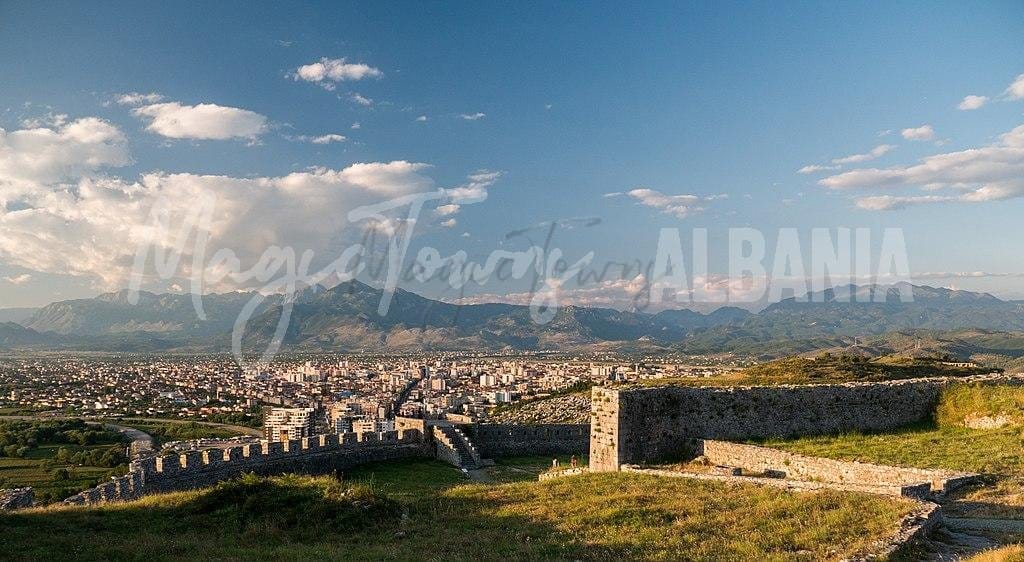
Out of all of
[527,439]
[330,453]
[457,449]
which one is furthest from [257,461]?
[527,439]

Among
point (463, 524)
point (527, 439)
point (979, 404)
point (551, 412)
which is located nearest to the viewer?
point (463, 524)

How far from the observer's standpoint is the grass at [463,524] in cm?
919

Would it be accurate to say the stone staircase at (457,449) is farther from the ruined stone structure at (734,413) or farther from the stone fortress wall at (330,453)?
the ruined stone structure at (734,413)

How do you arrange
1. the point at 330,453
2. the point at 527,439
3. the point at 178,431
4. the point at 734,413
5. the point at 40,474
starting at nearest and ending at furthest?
the point at 734,413
the point at 330,453
the point at 527,439
the point at 40,474
the point at 178,431

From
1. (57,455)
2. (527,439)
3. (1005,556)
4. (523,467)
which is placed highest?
(1005,556)

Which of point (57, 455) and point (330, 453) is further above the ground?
point (330, 453)

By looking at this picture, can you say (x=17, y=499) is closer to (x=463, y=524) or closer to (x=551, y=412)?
(x=463, y=524)

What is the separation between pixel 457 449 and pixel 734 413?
12.3m

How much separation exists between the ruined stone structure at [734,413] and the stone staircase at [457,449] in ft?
31.3

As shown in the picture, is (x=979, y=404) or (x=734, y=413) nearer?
(x=734, y=413)

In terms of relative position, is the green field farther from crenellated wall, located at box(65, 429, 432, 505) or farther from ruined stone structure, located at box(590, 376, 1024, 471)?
ruined stone structure, located at box(590, 376, 1024, 471)

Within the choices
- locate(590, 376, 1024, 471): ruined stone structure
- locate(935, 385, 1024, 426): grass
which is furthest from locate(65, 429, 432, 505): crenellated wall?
locate(935, 385, 1024, 426): grass

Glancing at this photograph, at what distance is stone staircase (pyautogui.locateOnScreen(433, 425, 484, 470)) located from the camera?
26.9m

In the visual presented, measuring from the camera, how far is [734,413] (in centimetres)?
2014
